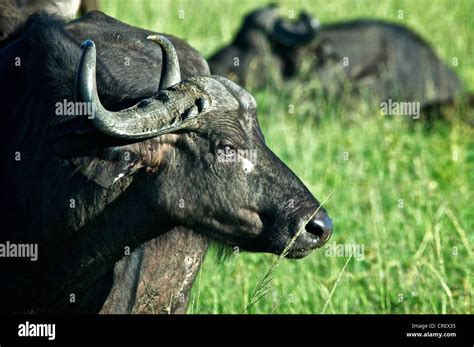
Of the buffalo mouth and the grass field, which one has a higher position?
the grass field

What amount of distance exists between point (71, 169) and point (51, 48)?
0.61 metres

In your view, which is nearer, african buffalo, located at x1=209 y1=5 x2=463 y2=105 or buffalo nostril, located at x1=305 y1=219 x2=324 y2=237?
buffalo nostril, located at x1=305 y1=219 x2=324 y2=237

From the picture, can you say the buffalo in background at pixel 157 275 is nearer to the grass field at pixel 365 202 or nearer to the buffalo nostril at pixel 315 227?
the grass field at pixel 365 202

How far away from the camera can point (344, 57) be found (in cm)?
1357

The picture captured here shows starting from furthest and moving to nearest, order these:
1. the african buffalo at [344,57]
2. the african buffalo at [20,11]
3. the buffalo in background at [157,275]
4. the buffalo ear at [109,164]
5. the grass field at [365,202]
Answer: the african buffalo at [344,57] < the grass field at [365,202] < the african buffalo at [20,11] < the buffalo in background at [157,275] < the buffalo ear at [109,164]

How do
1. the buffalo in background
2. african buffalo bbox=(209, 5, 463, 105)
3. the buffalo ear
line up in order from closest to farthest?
1. the buffalo ear
2. the buffalo in background
3. african buffalo bbox=(209, 5, 463, 105)

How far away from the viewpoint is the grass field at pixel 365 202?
6930 millimetres

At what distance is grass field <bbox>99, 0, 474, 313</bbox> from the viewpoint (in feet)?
22.7

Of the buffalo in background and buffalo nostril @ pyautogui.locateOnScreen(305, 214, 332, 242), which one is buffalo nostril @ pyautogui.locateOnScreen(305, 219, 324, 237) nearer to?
buffalo nostril @ pyautogui.locateOnScreen(305, 214, 332, 242)

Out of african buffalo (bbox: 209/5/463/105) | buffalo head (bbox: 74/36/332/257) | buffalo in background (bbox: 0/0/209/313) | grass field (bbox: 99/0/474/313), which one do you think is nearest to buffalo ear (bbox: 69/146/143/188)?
buffalo head (bbox: 74/36/332/257)

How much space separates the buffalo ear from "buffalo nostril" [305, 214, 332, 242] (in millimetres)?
804

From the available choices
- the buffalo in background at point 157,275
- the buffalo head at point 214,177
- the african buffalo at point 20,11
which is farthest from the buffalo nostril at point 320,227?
the african buffalo at point 20,11

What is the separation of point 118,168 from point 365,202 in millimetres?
4313

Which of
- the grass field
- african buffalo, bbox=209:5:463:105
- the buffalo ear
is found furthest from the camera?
african buffalo, bbox=209:5:463:105
